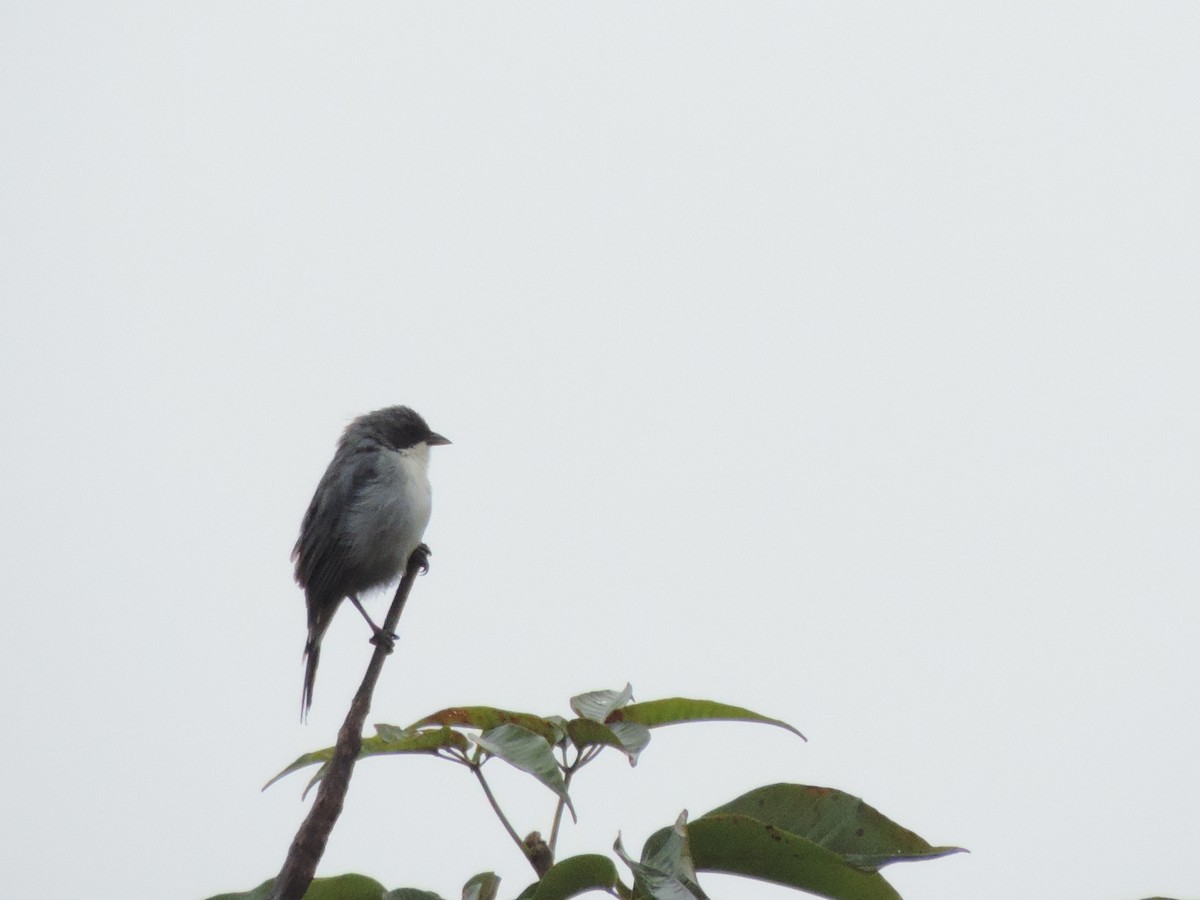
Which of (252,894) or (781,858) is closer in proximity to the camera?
(781,858)

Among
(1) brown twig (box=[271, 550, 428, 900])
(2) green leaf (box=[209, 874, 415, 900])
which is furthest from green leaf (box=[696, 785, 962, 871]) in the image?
(1) brown twig (box=[271, 550, 428, 900])

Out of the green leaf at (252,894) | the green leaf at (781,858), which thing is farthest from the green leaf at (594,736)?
the green leaf at (252,894)

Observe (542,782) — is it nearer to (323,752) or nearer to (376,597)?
(323,752)

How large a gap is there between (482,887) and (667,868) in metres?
0.49

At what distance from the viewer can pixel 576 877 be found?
1.95 meters

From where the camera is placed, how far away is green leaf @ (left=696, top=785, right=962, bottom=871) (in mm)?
2098

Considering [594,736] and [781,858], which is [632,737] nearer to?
[594,736]

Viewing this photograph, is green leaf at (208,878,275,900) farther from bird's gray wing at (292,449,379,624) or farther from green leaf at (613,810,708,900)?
bird's gray wing at (292,449,379,624)

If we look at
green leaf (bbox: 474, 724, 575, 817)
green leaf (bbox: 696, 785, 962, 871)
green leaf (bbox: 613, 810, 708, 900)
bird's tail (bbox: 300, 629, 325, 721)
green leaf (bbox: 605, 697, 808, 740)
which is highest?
bird's tail (bbox: 300, 629, 325, 721)

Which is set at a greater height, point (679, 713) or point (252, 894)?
point (679, 713)

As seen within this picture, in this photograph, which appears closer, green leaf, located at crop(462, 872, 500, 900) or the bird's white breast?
green leaf, located at crop(462, 872, 500, 900)

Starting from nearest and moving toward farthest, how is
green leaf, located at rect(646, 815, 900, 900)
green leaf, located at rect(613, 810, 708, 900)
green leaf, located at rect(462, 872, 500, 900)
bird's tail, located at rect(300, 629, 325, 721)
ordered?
1. green leaf, located at rect(613, 810, 708, 900)
2. green leaf, located at rect(646, 815, 900, 900)
3. green leaf, located at rect(462, 872, 500, 900)
4. bird's tail, located at rect(300, 629, 325, 721)

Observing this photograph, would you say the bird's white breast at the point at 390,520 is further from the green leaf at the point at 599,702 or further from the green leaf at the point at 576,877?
the green leaf at the point at 576,877

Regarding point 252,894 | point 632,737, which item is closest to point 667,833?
point 632,737
